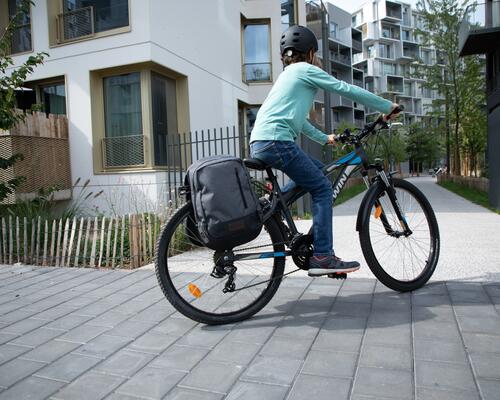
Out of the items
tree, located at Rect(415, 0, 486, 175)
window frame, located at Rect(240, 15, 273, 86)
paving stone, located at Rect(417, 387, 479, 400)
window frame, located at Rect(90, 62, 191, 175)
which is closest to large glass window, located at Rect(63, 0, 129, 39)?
window frame, located at Rect(90, 62, 191, 175)

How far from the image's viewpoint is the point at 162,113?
12.3m

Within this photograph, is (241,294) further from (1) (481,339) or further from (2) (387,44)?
(2) (387,44)

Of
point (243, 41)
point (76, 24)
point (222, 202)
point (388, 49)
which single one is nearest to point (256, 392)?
point (222, 202)

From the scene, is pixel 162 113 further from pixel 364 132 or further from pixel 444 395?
pixel 444 395

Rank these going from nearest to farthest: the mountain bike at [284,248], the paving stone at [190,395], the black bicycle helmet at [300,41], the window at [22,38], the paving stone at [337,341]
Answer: the paving stone at [190,395]
the paving stone at [337,341]
the mountain bike at [284,248]
the black bicycle helmet at [300,41]
the window at [22,38]

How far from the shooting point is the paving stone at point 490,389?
2.07 meters

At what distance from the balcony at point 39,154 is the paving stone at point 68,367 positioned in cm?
710

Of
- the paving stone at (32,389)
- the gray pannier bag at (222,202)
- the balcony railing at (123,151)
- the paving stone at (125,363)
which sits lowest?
the paving stone at (32,389)

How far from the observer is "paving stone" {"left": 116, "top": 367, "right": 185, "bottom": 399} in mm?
2256

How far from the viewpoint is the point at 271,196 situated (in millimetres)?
3379

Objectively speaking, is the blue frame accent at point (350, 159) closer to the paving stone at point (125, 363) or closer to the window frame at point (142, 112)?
the paving stone at point (125, 363)

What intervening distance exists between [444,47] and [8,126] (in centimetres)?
2507

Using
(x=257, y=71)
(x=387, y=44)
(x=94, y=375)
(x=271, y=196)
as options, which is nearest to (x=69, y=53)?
(x=257, y=71)

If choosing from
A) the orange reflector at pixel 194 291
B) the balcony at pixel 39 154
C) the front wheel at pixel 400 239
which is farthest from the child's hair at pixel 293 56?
the balcony at pixel 39 154
